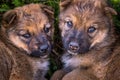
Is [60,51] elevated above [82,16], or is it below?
Answer: below

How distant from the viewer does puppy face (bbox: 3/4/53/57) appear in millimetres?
9047

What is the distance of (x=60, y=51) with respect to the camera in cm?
1027

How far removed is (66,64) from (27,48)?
868 millimetres

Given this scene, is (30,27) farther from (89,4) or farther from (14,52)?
(89,4)

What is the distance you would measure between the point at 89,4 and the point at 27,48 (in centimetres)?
138

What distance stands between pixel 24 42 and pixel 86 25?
1172 millimetres

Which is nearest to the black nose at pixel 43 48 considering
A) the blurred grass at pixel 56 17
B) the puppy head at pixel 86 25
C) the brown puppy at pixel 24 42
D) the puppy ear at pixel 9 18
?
the brown puppy at pixel 24 42

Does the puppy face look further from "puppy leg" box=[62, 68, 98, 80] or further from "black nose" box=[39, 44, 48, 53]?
"puppy leg" box=[62, 68, 98, 80]

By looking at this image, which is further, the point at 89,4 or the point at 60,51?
the point at 60,51

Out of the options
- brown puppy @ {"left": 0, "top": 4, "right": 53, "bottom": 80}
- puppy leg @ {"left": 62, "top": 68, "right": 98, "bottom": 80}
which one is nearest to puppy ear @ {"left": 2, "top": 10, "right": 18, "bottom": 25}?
brown puppy @ {"left": 0, "top": 4, "right": 53, "bottom": 80}

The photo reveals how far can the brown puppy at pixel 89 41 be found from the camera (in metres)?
9.00

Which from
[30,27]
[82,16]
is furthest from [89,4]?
[30,27]

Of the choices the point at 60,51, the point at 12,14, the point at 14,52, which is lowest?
the point at 60,51

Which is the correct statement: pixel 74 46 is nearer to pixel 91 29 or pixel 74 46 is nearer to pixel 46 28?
pixel 91 29
